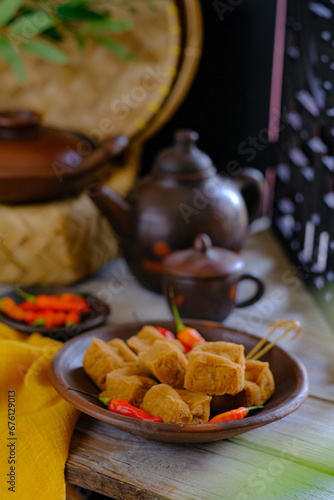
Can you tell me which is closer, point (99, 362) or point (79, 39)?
point (99, 362)

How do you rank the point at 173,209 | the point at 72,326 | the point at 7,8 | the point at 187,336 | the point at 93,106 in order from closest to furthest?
the point at 187,336
the point at 72,326
the point at 173,209
the point at 7,8
the point at 93,106

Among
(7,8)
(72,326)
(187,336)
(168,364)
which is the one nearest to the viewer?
(168,364)

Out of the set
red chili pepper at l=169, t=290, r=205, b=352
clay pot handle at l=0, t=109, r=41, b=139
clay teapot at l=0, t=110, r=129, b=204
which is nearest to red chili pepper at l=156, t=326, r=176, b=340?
red chili pepper at l=169, t=290, r=205, b=352

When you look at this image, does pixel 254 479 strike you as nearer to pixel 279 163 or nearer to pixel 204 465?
pixel 204 465

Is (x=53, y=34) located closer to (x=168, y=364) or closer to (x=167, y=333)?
(x=167, y=333)

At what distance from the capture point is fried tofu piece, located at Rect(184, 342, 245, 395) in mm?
906

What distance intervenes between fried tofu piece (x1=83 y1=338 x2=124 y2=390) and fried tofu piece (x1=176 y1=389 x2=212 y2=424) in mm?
137

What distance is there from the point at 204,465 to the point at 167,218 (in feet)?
2.10

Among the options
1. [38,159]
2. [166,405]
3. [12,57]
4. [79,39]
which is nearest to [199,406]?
[166,405]

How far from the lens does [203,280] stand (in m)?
1.23

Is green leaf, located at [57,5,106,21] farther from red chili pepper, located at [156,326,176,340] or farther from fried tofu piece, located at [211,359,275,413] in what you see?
fried tofu piece, located at [211,359,275,413]

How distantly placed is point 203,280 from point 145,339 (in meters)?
0.21

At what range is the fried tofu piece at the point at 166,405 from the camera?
0.88m

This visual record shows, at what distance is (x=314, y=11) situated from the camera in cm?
142
